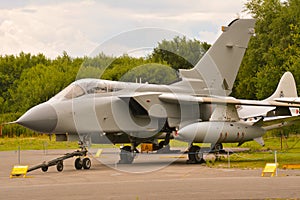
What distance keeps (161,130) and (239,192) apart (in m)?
10.6

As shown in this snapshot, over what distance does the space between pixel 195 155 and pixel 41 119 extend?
245 inches

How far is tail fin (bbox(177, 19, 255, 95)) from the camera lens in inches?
961

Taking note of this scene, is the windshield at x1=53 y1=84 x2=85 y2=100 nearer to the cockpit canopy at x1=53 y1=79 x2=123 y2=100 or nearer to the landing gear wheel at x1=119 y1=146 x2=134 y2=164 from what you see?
the cockpit canopy at x1=53 y1=79 x2=123 y2=100

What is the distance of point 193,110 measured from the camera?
76.5 ft

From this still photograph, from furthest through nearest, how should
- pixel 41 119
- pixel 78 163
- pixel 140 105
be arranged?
pixel 140 105 < pixel 78 163 < pixel 41 119

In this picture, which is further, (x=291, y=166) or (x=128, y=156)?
(x=128, y=156)

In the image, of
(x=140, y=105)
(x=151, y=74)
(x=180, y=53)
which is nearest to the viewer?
(x=140, y=105)

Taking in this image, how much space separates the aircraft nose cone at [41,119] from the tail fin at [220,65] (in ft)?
20.2

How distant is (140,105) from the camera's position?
21.9 meters

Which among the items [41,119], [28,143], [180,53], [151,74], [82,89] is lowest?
[28,143]

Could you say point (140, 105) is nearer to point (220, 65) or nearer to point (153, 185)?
point (220, 65)

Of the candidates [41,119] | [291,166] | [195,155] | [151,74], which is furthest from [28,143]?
[291,166]

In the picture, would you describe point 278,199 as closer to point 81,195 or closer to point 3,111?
point 81,195

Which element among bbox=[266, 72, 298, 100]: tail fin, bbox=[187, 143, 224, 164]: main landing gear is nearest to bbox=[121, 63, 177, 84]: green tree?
bbox=[187, 143, 224, 164]: main landing gear
